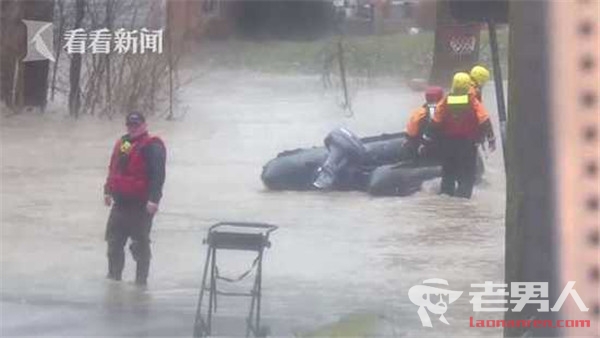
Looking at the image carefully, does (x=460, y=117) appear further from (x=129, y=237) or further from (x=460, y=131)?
(x=129, y=237)

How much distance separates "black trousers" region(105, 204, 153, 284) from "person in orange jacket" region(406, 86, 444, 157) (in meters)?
1.49

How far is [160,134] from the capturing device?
32.0 feet

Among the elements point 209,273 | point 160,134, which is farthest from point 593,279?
point 160,134

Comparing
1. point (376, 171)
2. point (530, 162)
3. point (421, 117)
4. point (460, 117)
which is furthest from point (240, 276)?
point (530, 162)

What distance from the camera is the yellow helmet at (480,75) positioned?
9297 mm

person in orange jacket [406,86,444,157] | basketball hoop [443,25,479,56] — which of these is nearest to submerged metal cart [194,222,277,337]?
person in orange jacket [406,86,444,157]

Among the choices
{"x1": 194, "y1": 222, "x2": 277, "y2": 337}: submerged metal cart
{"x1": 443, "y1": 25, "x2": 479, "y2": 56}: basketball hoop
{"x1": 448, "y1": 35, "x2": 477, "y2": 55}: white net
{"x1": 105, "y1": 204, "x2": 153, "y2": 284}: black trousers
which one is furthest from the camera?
{"x1": 105, "y1": 204, "x2": 153, "y2": 284}: black trousers

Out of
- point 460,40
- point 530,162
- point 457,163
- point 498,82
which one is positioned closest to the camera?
point 530,162

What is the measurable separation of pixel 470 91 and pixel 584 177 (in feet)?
7.87

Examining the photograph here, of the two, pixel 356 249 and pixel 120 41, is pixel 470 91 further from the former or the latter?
pixel 120 41

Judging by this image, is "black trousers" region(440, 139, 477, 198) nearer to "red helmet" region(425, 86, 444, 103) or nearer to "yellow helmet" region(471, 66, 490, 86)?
"red helmet" region(425, 86, 444, 103)

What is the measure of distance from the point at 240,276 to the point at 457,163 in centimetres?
148

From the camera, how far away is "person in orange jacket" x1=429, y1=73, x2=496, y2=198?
31.3 ft

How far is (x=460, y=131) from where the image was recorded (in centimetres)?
967
